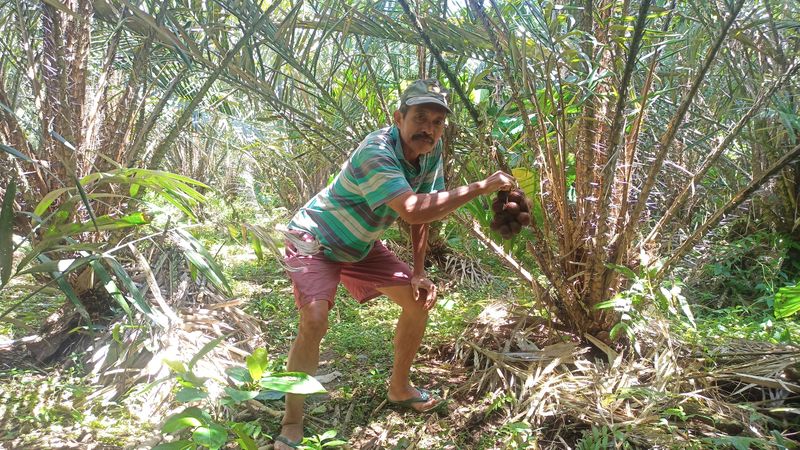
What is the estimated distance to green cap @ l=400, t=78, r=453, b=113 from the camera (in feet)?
6.30

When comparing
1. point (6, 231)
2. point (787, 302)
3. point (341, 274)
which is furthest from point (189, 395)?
point (787, 302)

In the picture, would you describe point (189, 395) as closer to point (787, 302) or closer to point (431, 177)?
point (431, 177)

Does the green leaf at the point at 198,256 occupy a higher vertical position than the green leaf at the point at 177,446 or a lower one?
higher

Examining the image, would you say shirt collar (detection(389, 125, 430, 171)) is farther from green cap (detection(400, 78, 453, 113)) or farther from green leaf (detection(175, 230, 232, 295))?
green leaf (detection(175, 230, 232, 295))

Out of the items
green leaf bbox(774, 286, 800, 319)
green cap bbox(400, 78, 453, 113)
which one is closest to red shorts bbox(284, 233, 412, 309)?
green cap bbox(400, 78, 453, 113)

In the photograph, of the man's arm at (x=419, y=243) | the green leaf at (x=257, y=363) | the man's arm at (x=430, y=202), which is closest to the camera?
the green leaf at (x=257, y=363)

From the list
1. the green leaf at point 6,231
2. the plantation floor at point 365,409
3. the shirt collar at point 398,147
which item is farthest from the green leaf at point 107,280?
the shirt collar at point 398,147

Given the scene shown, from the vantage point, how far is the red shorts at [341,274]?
78.0 inches

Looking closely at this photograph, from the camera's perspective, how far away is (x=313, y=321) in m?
1.89

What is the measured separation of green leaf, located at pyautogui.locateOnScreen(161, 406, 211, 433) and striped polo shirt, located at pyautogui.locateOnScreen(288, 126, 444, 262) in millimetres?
796

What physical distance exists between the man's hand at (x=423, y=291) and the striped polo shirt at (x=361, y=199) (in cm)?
24

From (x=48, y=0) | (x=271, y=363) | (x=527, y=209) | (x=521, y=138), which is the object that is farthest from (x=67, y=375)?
(x=521, y=138)

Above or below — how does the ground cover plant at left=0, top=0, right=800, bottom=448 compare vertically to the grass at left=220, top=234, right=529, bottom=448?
above

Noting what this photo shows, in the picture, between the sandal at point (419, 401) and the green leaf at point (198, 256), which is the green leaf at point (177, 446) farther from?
the sandal at point (419, 401)
